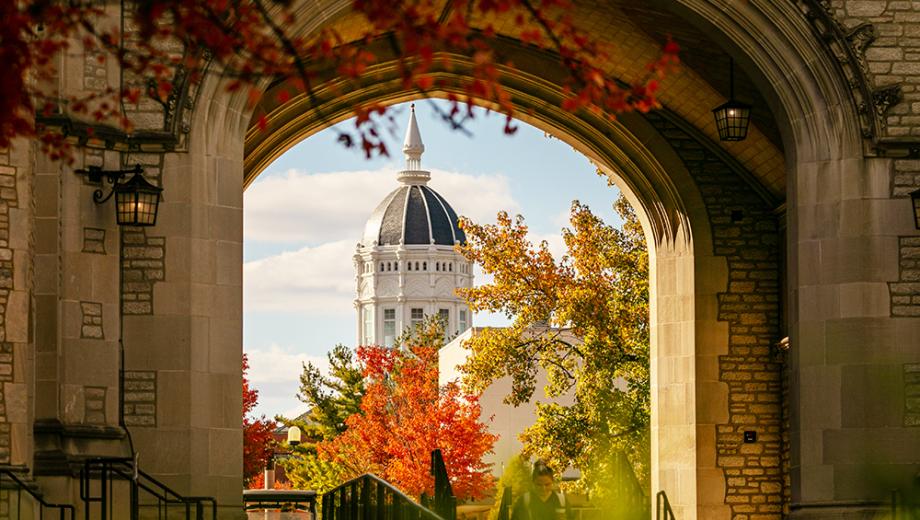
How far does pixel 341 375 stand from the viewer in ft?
227

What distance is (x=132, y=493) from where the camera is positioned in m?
14.8

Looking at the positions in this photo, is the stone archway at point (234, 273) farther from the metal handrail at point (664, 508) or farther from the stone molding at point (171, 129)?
the metal handrail at point (664, 508)

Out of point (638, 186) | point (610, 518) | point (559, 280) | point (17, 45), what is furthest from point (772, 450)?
point (17, 45)

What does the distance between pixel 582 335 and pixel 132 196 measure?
1430 cm

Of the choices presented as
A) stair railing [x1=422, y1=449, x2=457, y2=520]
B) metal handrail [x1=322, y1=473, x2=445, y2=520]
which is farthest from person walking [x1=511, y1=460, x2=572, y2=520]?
stair railing [x1=422, y1=449, x2=457, y2=520]

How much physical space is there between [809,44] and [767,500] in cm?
702

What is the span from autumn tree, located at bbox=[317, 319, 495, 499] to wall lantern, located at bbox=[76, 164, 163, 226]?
3209cm

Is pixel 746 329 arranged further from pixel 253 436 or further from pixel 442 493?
pixel 253 436

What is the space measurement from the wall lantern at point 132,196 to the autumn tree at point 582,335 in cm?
1238

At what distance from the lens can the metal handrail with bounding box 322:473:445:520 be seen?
1252 centimetres

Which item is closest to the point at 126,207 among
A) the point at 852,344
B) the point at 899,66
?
the point at 852,344

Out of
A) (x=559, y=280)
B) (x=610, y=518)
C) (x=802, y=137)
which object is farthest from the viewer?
(x=559, y=280)

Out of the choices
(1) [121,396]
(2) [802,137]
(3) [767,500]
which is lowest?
(3) [767,500]

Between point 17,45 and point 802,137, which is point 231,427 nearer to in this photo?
point 802,137
